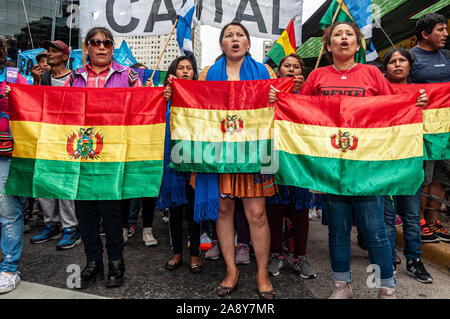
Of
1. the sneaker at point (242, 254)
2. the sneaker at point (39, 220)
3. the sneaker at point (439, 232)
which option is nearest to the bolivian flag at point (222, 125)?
the sneaker at point (242, 254)

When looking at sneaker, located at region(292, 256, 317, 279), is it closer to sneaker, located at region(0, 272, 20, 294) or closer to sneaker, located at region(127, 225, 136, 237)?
sneaker, located at region(127, 225, 136, 237)

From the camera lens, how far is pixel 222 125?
255 cm

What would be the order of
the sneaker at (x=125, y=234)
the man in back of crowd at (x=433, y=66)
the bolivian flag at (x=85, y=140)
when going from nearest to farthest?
1. the bolivian flag at (x=85, y=140)
2. the man in back of crowd at (x=433, y=66)
3. the sneaker at (x=125, y=234)

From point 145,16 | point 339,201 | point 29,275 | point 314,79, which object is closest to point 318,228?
point 339,201

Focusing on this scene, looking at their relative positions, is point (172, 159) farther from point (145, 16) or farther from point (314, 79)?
point (145, 16)

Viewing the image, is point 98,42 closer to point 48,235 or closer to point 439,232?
point 48,235

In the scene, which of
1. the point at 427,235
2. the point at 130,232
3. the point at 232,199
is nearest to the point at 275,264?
the point at 232,199

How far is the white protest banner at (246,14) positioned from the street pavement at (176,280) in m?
3.96

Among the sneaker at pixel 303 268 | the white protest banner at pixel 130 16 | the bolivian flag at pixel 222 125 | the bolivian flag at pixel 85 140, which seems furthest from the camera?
the white protest banner at pixel 130 16

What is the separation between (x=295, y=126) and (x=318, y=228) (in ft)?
8.49

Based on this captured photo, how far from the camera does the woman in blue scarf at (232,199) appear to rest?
2.40 metres

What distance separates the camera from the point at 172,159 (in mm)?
2561

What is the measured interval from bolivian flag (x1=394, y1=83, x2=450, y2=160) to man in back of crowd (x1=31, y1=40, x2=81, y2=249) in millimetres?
3691

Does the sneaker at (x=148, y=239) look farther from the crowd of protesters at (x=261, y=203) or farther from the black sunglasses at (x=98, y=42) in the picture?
the black sunglasses at (x=98, y=42)
